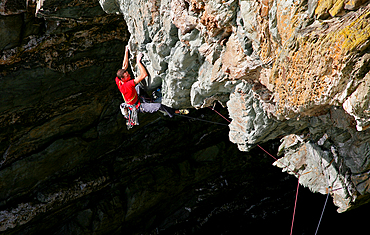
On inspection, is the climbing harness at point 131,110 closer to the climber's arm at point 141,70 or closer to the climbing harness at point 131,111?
the climbing harness at point 131,111

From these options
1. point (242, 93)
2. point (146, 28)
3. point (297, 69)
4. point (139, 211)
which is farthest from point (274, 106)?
point (139, 211)

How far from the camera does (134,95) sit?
23.5 feet

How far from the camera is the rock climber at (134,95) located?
6797mm

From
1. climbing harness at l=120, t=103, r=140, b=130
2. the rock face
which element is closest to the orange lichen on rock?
the rock face

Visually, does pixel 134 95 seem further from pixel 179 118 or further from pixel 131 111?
pixel 179 118

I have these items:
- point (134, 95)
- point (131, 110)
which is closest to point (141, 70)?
point (134, 95)

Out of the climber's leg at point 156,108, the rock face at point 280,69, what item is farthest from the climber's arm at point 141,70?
the climber's leg at point 156,108

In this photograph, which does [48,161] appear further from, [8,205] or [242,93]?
[242,93]

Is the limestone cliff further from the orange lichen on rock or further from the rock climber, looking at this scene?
the rock climber

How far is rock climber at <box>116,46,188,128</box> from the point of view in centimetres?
680

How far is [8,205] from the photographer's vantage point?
1052cm

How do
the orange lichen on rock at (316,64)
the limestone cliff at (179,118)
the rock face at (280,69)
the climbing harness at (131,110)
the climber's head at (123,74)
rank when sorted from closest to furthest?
the orange lichen on rock at (316,64) < the rock face at (280,69) < the limestone cliff at (179,118) < the climber's head at (123,74) < the climbing harness at (131,110)

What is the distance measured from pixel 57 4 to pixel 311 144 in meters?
6.71

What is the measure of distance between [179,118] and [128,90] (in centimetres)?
544
